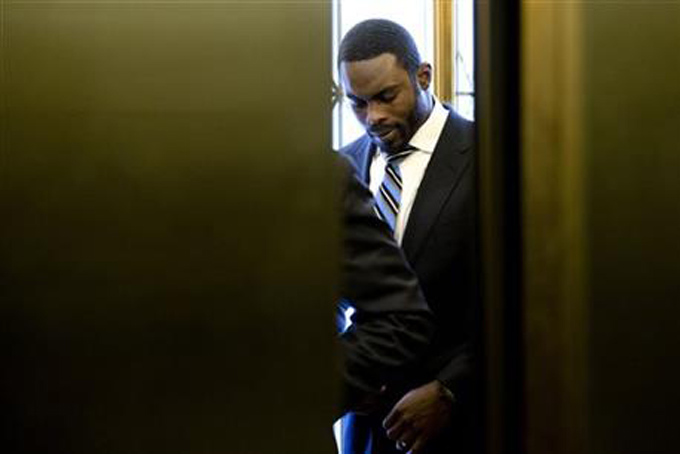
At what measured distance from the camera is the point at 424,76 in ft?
6.19

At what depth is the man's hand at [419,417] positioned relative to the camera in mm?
1464

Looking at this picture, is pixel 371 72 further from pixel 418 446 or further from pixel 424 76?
pixel 418 446

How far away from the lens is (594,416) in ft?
4.02

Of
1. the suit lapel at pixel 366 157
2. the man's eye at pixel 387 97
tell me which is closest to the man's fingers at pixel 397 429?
the suit lapel at pixel 366 157

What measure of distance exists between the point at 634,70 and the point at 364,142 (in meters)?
0.74

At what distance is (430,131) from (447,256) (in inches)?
12.6

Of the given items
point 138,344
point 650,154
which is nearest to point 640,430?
point 650,154

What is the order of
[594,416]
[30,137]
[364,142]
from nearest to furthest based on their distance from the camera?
1. [30,137]
2. [594,416]
3. [364,142]

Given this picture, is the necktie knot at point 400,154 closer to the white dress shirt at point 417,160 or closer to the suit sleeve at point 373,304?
the white dress shirt at point 417,160

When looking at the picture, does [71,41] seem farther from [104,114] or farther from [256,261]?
[256,261]

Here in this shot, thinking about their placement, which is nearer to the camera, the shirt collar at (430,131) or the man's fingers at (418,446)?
the man's fingers at (418,446)

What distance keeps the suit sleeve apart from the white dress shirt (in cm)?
41

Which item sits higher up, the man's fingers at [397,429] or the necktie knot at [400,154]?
the necktie knot at [400,154]

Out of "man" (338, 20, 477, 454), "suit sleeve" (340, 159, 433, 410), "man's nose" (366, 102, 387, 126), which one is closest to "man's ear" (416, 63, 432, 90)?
"man" (338, 20, 477, 454)
